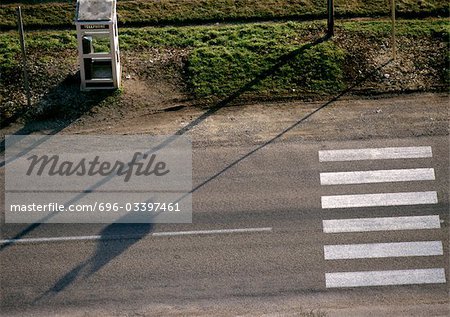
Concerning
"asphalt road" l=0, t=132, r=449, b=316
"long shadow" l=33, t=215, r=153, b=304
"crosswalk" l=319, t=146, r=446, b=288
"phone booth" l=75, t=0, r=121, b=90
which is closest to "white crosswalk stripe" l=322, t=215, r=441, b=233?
"crosswalk" l=319, t=146, r=446, b=288

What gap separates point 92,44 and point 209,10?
144 inches

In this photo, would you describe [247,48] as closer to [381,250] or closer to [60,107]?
[60,107]

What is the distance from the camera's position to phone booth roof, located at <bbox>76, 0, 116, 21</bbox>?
21969 mm

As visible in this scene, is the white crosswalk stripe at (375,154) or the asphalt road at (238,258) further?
the white crosswalk stripe at (375,154)

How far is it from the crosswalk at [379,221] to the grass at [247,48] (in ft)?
9.19

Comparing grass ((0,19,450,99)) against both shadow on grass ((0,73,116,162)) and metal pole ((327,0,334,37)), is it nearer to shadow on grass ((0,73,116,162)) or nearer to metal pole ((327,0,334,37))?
metal pole ((327,0,334,37))

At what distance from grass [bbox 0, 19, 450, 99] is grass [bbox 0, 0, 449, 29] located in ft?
1.14

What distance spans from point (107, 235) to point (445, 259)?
280 inches

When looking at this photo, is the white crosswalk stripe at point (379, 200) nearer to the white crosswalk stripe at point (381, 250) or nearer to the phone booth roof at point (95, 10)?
the white crosswalk stripe at point (381, 250)

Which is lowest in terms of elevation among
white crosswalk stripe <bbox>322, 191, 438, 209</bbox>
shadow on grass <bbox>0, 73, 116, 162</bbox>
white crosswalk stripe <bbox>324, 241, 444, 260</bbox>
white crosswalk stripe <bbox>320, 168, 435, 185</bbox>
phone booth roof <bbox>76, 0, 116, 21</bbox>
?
white crosswalk stripe <bbox>324, 241, 444, 260</bbox>

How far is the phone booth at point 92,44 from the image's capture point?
2198 cm

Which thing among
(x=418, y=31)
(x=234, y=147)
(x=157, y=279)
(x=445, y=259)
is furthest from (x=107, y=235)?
(x=418, y=31)

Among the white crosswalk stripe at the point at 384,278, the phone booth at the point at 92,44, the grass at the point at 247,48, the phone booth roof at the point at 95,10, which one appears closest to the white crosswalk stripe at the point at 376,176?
the white crosswalk stripe at the point at 384,278

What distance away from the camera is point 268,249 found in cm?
1898
